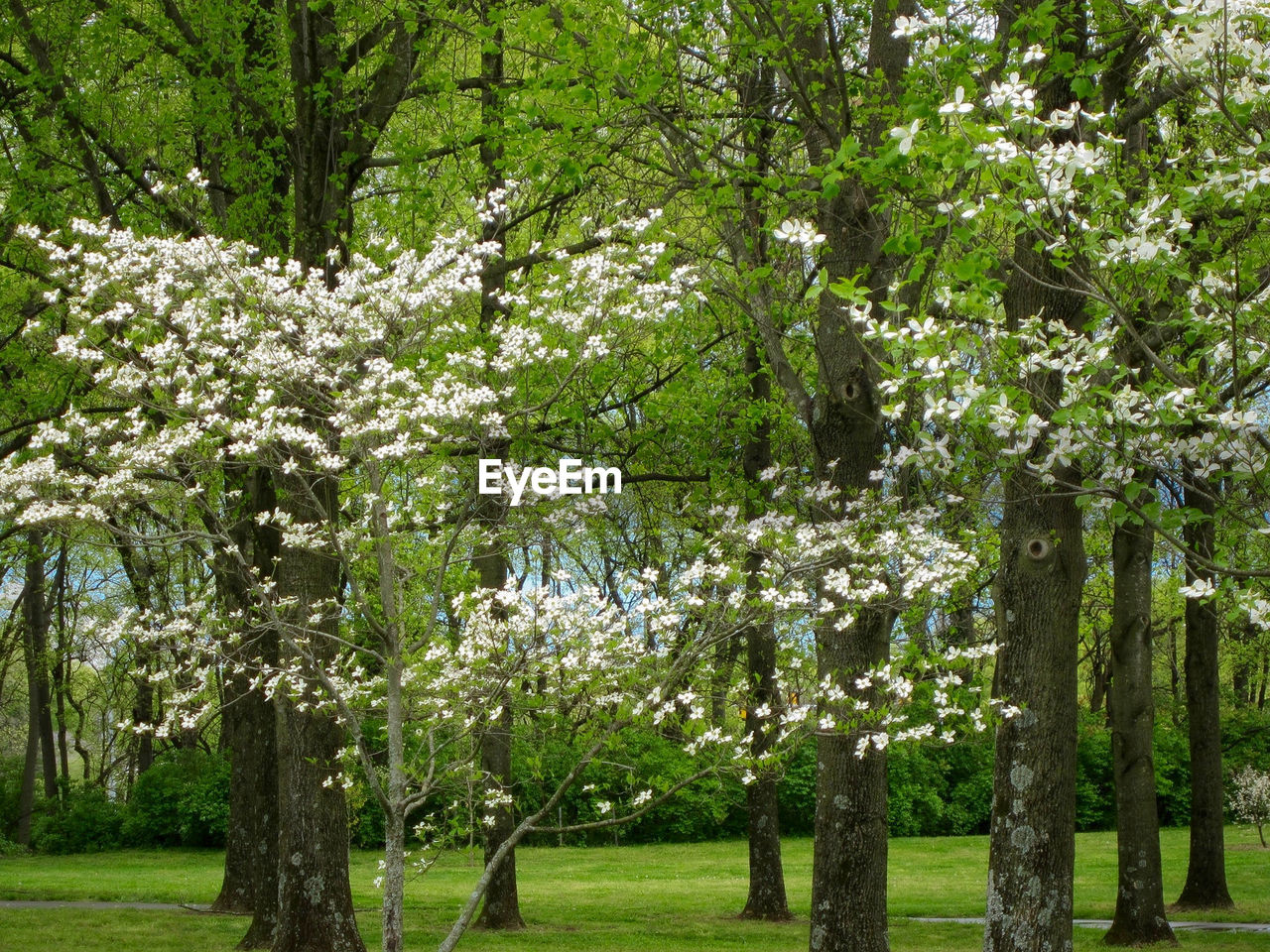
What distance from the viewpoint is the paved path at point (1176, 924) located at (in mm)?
14406

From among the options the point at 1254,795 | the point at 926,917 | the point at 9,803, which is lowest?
the point at 9,803

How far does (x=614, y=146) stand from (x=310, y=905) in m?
7.29

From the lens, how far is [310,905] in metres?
10.9

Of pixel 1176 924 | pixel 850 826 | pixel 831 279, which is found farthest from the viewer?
pixel 1176 924

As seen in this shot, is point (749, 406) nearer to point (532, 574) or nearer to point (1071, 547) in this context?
point (1071, 547)

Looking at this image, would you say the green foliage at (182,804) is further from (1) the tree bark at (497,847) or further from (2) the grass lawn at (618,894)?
(1) the tree bark at (497,847)

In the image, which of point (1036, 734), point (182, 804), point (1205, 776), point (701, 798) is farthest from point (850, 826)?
point (182, 804)

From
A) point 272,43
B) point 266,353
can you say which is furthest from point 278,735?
point 272,43

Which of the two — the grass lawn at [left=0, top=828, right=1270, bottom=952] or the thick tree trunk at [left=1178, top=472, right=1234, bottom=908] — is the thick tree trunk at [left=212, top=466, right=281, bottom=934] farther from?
the thick tree trunk at [left=1178, top=472, right=1234, bottom=908]

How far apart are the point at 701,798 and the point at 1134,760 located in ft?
49.1

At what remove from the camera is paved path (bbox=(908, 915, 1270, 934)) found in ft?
47.3

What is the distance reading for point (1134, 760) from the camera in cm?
1366

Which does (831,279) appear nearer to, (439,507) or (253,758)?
(439,507)

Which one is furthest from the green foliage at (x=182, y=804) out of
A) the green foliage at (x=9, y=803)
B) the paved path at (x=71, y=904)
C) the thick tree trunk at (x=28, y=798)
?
the paved path at (x=71, y=904)
